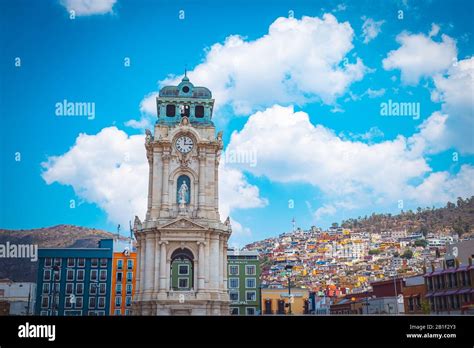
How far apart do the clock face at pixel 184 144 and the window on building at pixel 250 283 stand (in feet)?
39.4

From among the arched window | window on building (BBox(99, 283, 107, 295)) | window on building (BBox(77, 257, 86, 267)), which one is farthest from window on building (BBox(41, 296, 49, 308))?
the arched window

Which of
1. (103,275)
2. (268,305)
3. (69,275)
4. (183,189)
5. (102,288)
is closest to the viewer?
(183,189)

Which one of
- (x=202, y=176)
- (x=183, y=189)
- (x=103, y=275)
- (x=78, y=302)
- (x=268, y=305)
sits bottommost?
(x=268, y=305)

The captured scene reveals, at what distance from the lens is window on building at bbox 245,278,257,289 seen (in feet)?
126

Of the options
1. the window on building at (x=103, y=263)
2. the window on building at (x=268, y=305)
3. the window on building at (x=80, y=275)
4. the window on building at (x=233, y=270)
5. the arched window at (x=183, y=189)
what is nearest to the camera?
the arched window at (x=183, y=189)

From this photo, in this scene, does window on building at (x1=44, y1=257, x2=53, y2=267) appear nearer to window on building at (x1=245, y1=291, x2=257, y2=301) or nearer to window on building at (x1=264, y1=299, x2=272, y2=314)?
window on building at (x1=245, y1=291, x2=257, y2=301)

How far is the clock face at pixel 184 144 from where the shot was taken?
3078cm

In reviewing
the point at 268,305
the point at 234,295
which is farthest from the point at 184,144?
the point at 268,305

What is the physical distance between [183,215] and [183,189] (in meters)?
1.78

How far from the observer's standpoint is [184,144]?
30844 millimetres

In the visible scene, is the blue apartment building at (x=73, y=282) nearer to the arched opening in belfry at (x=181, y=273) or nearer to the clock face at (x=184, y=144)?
the arched opening in belfry at (x=181, y=273)

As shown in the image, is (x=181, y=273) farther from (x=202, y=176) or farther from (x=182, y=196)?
(x=202, y=176)

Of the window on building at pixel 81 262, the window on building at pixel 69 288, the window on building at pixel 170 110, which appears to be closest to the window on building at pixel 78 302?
the window on building at pixel 69 288
